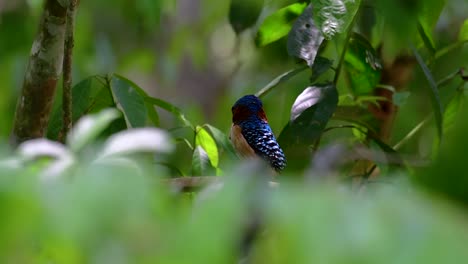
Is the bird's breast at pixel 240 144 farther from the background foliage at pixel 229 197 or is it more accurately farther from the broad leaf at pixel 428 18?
the broad leaf at pixel 428 18

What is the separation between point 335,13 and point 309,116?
0.45 m

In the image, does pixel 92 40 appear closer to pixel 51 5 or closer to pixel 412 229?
pixel 51 5

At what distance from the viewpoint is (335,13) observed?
7.20ft

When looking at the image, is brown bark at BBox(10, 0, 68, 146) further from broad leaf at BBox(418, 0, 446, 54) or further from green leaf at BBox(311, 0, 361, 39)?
broad leaf at BBox(418, 0, 446, 54)

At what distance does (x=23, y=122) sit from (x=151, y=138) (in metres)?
1.65

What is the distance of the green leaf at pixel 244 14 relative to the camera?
2.97 metres

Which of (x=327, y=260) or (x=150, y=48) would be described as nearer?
(x=327, y=260)

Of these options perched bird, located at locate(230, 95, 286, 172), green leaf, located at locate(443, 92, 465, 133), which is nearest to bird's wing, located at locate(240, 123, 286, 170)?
perched bird, located at locate(230, 95, 286, 172)

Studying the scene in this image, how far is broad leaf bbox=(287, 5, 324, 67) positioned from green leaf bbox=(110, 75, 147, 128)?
18.2 inches

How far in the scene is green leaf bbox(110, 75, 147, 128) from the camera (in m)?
2.41

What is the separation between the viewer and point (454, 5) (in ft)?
16.8

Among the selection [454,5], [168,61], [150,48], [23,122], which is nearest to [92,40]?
[168,61]

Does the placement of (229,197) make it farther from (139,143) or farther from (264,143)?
(264,143)

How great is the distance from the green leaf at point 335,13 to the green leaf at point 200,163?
509 millimetres
